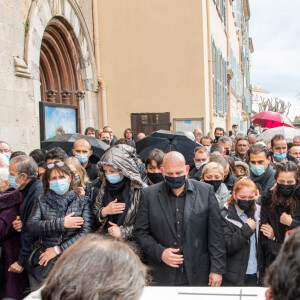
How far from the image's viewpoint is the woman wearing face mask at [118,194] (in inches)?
131

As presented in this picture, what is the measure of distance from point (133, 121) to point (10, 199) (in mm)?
9239

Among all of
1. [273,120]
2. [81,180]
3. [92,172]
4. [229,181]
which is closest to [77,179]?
[81,180]

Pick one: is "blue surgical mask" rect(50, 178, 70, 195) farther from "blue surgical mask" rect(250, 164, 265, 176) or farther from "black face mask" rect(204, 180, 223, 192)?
"blue surgical mask" rect(250, 164, 265, 176)

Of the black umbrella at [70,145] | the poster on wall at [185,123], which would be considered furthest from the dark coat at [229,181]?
the poster on wall at [185,123]

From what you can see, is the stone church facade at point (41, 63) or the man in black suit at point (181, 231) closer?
the man in black suit at point (181, 231)

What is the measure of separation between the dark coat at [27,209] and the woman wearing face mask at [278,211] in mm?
2144

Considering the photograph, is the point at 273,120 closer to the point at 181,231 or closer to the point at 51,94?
the point at 51,94

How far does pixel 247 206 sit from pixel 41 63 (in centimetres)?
915

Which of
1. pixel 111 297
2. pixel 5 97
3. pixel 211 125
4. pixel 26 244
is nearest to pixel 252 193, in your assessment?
pixel 26 244

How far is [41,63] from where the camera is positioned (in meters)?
11.0

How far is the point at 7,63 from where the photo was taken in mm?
7410

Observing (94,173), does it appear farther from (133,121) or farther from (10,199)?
(133,121)

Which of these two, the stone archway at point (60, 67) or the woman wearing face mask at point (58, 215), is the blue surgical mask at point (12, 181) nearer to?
the woman wearing face mask at point (58, 215)

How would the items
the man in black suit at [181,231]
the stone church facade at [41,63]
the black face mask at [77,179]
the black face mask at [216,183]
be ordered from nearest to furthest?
the man in black suit at [181,231] → the black face mask at [216,183] → the black face mask at [77,179] → the stone church facade at [41,63]
